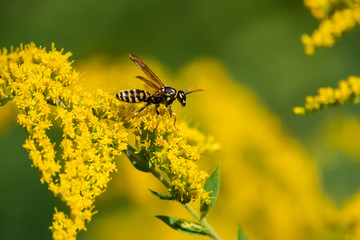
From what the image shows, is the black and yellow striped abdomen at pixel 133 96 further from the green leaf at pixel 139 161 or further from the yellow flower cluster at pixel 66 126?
the green leaf at pixel 139 161

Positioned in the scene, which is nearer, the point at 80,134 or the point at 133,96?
the point at 80,134

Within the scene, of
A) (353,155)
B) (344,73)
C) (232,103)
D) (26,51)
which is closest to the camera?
(26,51)

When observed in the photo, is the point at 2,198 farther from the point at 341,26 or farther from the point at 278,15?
the point at 278,15

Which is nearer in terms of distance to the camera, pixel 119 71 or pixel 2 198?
pixel 2 198

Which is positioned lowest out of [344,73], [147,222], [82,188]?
[82,188]

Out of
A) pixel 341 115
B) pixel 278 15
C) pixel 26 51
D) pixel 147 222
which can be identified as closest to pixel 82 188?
pixel 26 51

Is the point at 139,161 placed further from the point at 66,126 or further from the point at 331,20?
the point at 331,20

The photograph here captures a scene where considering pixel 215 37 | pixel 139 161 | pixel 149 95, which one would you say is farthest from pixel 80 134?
pixel 215 37
